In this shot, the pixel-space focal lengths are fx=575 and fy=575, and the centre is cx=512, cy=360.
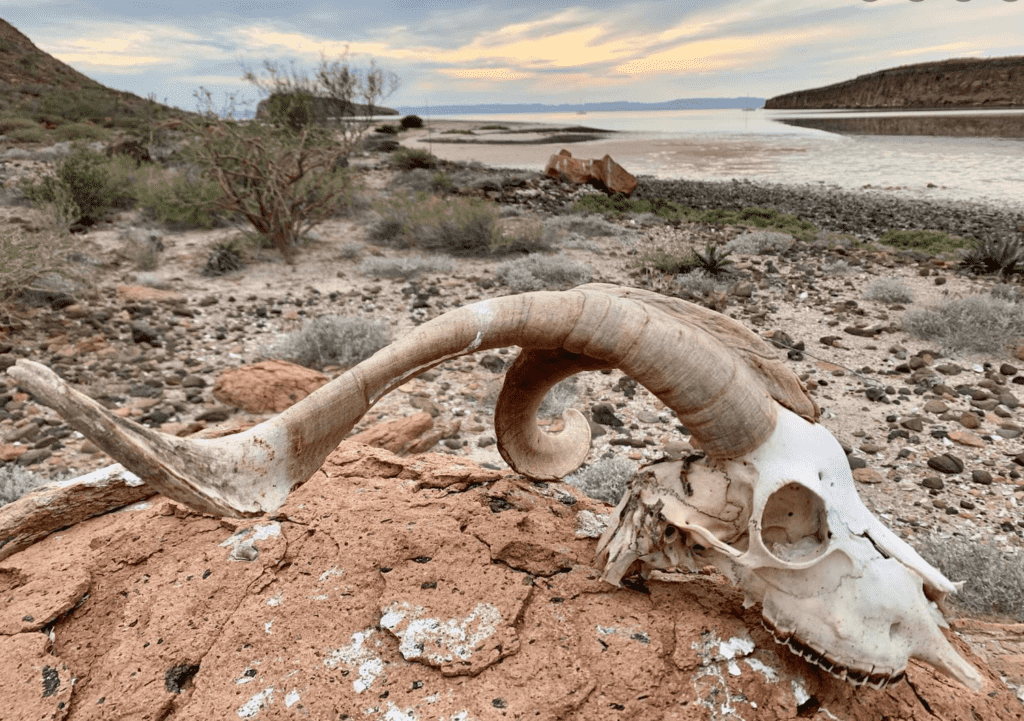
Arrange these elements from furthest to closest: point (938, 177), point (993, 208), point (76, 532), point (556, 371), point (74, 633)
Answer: point (938, 177)
point (993, 208)
point (76, 532)
point (556, 371)
point (74, 633)

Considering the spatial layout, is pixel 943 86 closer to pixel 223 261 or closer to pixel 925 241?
pixel 925 241

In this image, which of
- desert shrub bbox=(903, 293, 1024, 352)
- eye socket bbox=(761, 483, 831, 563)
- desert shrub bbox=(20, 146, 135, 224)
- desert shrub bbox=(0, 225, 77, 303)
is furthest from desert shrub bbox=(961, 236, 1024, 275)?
desert shrub bbox=(20, 146, 135, 224)

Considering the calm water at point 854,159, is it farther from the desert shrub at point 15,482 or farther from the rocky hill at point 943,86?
the rocky hill at point 943,86

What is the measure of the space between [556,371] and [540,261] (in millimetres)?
8550

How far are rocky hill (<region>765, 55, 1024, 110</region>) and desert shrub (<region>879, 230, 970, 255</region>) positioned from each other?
286 ft

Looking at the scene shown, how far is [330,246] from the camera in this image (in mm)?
12289

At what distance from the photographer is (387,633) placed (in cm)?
188

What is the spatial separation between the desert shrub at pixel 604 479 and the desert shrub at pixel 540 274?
5.31 metres

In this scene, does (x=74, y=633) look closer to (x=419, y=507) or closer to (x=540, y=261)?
(x=419, y=507)

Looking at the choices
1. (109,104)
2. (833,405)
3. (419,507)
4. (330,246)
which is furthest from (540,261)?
(109,104)

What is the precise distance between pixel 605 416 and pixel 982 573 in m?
3.04

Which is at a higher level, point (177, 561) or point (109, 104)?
point (109, 104)

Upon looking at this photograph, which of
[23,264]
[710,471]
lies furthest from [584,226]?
[710,471]

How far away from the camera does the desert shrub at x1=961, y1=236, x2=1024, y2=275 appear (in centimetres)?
993
